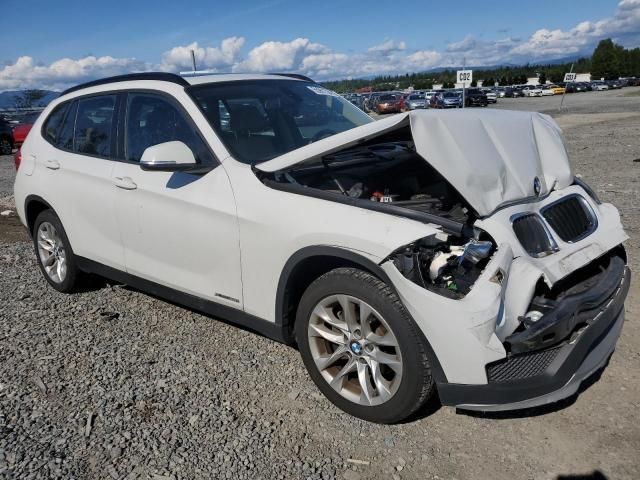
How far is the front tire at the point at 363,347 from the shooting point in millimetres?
2779

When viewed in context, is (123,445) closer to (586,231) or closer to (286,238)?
A: (286,238)

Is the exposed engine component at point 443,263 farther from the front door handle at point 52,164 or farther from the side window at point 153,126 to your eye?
the front door handle at point 52,164

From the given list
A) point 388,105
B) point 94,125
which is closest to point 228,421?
point 94,125

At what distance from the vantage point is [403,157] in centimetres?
404

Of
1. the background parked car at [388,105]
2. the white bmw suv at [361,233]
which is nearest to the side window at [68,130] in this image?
the white bmw suv at [361,233]

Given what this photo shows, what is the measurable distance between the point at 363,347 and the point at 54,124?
148 inches

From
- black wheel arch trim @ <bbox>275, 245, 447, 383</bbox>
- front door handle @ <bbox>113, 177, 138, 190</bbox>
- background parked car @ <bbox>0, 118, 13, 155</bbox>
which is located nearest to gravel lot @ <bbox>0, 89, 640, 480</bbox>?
black wheel arch trim @ <bbox>275, 245, 447, 383</bbox>

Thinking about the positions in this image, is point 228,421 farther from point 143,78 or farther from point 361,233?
point 143,78

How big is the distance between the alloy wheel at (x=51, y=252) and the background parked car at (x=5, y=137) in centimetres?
1821

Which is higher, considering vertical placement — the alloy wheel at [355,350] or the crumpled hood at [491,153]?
the crumpled hood at [491,153]

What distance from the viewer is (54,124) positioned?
16.8 feet

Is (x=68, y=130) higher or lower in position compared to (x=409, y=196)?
higher

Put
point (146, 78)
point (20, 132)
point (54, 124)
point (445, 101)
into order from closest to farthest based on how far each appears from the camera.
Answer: point (146, 78) → point (54, 124) → point (20, 132) → point (445, 101)

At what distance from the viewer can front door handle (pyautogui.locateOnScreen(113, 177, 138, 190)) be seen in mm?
4059
